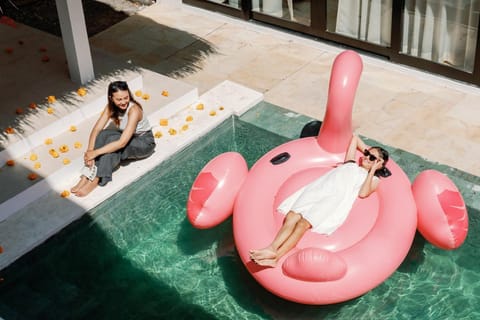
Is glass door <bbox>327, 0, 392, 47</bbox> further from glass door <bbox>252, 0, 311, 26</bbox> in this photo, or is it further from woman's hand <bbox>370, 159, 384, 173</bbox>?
woman's hand <bbox>370, 159, 384, 173</bbox>

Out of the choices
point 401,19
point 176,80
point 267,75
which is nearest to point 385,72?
point 401,19

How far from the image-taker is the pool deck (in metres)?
8.33

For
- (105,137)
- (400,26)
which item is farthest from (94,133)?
(400,26)

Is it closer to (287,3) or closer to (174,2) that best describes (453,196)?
(287,3)

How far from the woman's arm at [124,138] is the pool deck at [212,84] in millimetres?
400

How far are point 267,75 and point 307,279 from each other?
4357mm

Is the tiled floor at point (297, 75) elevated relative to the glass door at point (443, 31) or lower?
lower

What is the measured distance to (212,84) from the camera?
385 inches

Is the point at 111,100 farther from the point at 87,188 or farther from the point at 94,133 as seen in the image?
the point at 87,188

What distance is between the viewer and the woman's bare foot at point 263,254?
6199 millimetres

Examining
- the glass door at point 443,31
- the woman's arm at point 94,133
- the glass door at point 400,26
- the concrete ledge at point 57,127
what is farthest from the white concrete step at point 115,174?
the glass door at point 443,31

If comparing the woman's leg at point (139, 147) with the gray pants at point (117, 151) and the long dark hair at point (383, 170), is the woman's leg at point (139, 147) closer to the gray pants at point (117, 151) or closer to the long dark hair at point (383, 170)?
the gray pants at point (117, 151)

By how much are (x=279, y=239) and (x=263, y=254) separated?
0.20 metres

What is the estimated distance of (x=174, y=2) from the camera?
38.6ft
